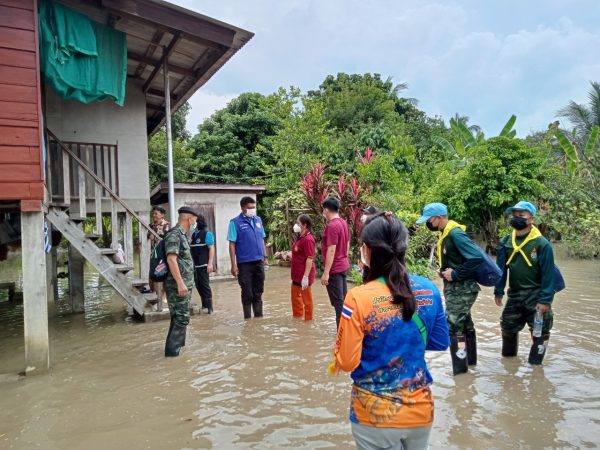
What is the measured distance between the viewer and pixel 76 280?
891cm

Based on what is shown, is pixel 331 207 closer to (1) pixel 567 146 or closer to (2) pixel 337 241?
(2) pixel 337 241

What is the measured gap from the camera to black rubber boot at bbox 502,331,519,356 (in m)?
5.06

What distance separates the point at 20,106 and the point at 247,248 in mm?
3407

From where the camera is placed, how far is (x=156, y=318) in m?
7.49

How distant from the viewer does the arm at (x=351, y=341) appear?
1.97 m

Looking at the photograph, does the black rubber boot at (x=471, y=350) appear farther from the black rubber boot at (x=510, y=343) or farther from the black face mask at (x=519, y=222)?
the black face mask at (x=519, y=222)

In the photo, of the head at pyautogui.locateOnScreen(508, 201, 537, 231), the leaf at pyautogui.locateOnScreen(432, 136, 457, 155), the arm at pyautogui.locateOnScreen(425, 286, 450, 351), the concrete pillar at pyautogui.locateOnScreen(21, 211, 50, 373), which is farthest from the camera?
the leaf at pyautogui.locateOnScreen(432, 136, 457, 155)

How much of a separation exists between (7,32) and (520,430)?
631 centimetres

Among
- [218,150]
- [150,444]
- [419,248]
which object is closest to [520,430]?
[150,444]

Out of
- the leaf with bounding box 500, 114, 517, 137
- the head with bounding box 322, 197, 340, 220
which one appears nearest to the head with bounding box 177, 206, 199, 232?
the head with bounding box 322, 197, 340, 220

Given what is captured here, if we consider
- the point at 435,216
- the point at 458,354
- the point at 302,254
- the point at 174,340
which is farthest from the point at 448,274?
the point at 174,340

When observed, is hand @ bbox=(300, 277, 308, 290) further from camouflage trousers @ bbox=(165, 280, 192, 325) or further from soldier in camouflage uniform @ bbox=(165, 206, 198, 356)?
camouflage trousers @ bbox=(165, 280, 192, 325)

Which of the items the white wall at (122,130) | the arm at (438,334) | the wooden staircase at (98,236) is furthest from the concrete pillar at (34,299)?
the arm at (438,334)

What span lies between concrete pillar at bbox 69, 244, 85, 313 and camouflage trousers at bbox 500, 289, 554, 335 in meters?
7.55
